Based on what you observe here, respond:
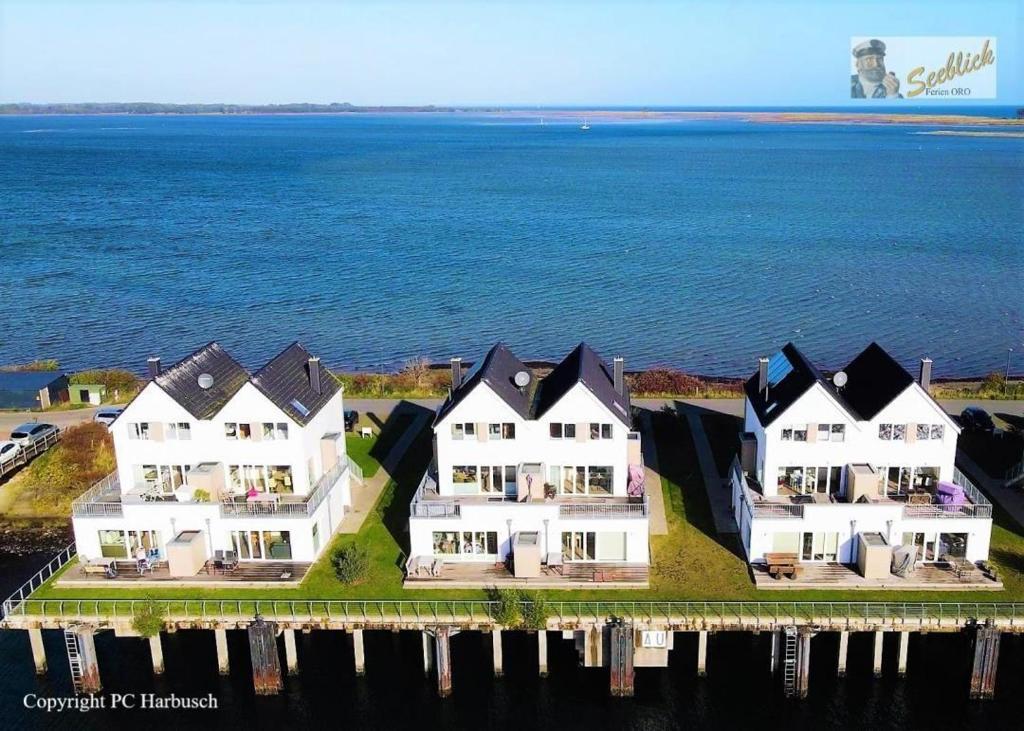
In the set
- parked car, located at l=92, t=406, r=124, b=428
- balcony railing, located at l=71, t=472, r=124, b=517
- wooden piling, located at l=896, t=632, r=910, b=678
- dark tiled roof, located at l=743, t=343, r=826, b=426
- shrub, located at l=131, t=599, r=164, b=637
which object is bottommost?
wooden piling, located at l=896, t=632, r=910, b=678

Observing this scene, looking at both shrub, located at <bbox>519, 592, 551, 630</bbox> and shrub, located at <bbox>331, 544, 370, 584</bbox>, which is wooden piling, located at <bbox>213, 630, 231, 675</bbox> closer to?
shrub, located at <bbox>331, 544, 370, 584</bbox>

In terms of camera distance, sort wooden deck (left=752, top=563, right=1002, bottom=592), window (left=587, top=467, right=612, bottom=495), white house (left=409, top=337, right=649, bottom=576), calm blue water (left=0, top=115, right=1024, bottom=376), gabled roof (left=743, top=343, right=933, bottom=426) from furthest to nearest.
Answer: calm blue water (left=0, top=115, right=1024, bottom=376) → window (left=587, top=467, right=612, bottom=495) → gabled roof (left=743, top=343, right=933, bottom=426) → white house (left=409, top=337, right=649, bottom=576) → wooden deck (left=752, top=563, right=1002, bottom=592)

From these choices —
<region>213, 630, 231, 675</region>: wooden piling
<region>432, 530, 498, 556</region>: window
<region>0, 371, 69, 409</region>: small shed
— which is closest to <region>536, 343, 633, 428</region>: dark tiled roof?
<region>432, 530, 498, 556</region>: window

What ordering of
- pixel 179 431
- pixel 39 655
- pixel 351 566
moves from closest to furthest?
1. pixel 39 655
2. pixel 351 566
3. pixel 179 431

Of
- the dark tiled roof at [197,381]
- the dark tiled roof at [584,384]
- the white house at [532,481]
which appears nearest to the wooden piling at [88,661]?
the dark tiled roof at [197,381]

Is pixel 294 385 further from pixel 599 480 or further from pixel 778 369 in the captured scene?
pixel 778 369

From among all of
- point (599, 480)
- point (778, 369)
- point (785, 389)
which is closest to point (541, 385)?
point (599, 480)

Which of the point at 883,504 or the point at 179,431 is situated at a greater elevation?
the point at 179,431
